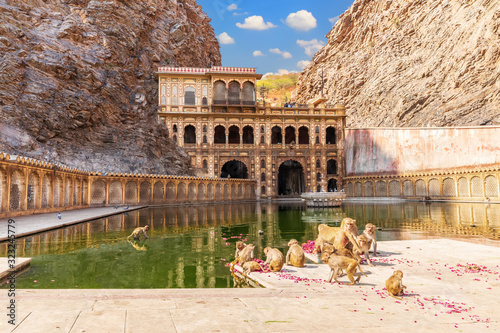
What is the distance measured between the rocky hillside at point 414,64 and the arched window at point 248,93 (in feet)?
81.3

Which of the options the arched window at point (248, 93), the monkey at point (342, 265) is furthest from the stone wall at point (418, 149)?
the monkey at point (342, 265)

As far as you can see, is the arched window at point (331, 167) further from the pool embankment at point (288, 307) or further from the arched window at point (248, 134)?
the pool embankment at point (288, 307)

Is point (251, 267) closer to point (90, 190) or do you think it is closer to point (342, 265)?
point (342, 265)

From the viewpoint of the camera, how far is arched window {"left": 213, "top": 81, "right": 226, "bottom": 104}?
50531mm

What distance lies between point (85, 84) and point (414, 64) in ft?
180

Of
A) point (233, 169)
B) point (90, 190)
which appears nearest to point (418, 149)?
point (233, 169)

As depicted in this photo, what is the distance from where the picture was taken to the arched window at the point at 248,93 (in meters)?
51.2

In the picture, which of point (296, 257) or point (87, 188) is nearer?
point (296, 257)

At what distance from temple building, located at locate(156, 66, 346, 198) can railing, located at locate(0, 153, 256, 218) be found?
5704 millimetres

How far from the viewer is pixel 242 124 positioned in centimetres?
5012

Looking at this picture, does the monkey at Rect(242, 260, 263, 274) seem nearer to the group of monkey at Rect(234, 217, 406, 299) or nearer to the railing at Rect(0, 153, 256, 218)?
the group of monkey at Rect(234, 217, 406, 299)

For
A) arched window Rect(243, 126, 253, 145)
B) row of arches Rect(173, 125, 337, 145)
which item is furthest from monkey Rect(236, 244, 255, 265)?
arched window Rect(243, 126, 253, 145)

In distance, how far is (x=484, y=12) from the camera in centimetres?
4688

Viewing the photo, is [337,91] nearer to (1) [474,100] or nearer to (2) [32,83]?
(1) [474,100]
